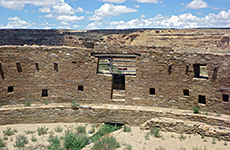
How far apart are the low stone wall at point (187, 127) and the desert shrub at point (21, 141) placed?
575 centimetres

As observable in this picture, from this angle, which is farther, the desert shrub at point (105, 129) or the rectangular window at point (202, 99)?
the rectangular window at point (202, 99)

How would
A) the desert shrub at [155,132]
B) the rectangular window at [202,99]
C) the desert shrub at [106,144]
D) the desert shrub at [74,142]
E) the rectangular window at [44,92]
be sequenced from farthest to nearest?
the rectangular window at [44,92] → the rectangular window at [202,99] → the desert shrub at [155,132] → the desert shrub at [74,142] → the desert shrub at [106,144]

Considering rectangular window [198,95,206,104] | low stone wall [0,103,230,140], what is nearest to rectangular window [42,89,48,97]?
low stone wall [0,103,230,140]

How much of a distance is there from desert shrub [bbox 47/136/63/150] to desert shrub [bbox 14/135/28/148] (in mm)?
1086

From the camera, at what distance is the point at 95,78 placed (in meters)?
13.9

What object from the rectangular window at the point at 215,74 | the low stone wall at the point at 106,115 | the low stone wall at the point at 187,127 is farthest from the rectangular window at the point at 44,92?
the rectangular window at the point at 215,74

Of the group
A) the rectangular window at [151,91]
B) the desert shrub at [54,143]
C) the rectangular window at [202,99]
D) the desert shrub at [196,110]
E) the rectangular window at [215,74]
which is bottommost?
the desert shrub at [54,143]

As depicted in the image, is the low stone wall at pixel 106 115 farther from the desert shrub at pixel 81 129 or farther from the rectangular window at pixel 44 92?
the desert shrub at pixel 81 129

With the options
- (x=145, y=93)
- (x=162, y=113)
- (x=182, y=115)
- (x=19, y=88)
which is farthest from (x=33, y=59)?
(x=182, y=115)

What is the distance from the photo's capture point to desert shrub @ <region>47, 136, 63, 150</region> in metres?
10.2

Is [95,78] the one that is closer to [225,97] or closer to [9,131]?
[9,131]

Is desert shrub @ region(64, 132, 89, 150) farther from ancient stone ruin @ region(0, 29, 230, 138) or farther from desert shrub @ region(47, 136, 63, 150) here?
ancient stone ruin @ region(0, 29, 230, 138)

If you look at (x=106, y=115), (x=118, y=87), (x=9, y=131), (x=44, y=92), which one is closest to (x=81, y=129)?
(x=106, y=115)

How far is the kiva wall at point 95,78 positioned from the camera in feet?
41.9
